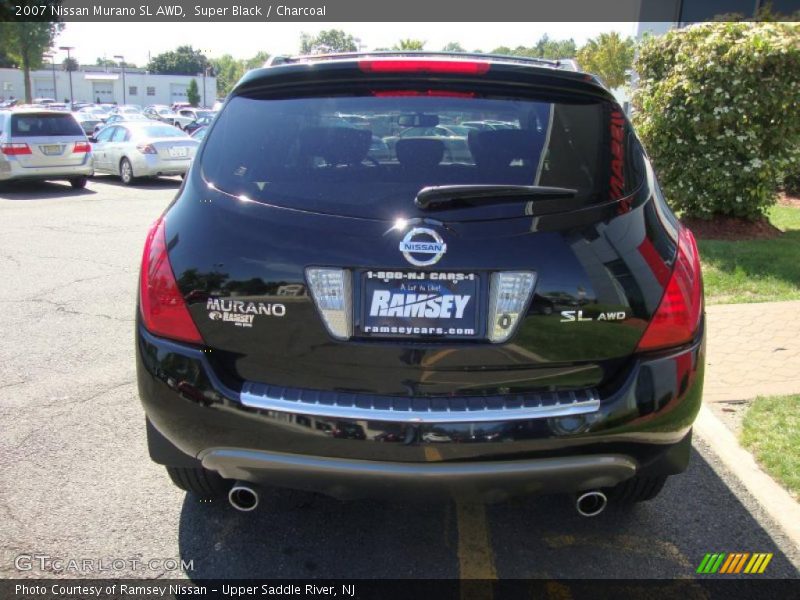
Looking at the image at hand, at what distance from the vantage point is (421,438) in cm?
235

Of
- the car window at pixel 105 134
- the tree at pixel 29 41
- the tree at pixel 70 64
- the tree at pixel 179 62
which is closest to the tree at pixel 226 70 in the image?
the tree at pixel 179 62

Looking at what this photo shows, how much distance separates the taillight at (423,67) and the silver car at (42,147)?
14.7 metres

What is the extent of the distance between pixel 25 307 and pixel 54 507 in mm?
3647

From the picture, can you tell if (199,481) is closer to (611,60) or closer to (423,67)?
(423,67)

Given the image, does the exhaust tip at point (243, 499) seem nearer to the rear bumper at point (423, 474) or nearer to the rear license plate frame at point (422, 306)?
the rear bumper at point (423, 474)

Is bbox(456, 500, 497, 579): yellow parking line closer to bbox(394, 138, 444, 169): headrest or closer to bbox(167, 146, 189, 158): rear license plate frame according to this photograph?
bbox(394, 138, 444, 169): headrest

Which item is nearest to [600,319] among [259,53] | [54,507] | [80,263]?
[54,507]

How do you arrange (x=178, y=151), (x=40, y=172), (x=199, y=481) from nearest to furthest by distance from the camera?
(x=199, y=481) < (x=40, y=172) < (x=178, y=151)

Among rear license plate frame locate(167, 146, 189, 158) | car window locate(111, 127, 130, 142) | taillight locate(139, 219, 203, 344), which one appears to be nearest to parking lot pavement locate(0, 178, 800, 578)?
taillight locate(139, 219, 203, 344)

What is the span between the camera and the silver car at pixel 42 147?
15141 millimetres

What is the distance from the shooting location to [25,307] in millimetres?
6336

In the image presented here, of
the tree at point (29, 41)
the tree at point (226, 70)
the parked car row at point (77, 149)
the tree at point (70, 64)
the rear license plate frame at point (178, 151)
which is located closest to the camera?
the parked car row at point (77, 149)

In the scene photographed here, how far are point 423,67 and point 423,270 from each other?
0.82 metres

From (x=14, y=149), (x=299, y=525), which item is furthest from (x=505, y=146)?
(x=14, y=149)
